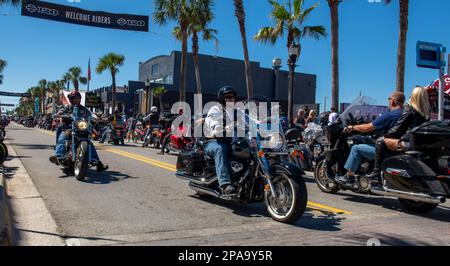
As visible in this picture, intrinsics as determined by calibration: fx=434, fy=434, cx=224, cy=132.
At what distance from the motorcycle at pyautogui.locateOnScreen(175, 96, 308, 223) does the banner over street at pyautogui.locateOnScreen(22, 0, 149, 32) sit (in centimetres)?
1447

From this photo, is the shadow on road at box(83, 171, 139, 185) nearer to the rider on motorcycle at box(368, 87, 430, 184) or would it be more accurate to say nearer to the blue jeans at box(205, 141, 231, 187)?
the blue jeans at box(205, 141, 231, 187)

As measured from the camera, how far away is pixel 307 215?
6020mm

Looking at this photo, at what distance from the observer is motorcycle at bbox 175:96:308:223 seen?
5.33m

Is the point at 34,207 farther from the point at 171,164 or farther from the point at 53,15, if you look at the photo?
the point at 53,15

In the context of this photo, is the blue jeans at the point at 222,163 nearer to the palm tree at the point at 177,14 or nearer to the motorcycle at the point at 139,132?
the motorcycle at the point at 139,132

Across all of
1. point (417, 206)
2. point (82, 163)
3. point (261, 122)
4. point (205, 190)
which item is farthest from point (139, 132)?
point (417, 206)

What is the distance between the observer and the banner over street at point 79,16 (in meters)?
17.9

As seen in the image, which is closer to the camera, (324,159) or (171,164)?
(324,159)

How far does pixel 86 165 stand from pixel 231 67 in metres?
49.8

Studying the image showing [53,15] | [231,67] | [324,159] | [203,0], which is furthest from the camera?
[231,67]

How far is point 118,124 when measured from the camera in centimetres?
2128

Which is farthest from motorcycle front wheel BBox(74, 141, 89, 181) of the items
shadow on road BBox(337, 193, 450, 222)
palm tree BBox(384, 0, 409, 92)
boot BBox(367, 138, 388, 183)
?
palm tree BBox(384, 0, 409, 92)

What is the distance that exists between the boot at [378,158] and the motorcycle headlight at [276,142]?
174 centimetres
